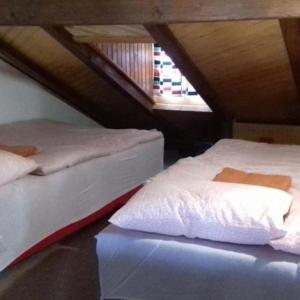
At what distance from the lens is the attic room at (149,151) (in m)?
1.70

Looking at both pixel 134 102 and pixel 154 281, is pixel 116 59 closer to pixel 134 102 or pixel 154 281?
pixel 134 102

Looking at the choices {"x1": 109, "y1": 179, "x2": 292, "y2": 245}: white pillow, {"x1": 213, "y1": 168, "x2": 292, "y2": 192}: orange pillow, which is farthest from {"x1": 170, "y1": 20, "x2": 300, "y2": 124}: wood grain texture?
{"x1": 109, "y1": 179, "x2": 292, "y2": 245}: white pillow

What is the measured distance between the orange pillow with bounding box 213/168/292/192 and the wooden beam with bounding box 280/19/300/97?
35.1 inches

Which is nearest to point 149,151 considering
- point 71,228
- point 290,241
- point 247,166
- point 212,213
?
point 71,228

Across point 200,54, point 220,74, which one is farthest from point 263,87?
point 200,54

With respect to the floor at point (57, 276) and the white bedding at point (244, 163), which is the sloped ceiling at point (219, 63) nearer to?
the white bedding at point (244, 163)

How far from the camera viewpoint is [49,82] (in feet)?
13.8

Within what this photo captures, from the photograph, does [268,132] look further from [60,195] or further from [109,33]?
[60,195]

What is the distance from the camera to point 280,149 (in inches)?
119

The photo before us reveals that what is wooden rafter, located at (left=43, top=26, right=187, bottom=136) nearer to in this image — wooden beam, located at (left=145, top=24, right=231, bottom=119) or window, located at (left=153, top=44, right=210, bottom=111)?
window, located at (left=153, top=44, right=210, bottom=111)

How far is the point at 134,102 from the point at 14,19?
1684mm

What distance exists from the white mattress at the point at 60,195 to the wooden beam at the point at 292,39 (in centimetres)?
126

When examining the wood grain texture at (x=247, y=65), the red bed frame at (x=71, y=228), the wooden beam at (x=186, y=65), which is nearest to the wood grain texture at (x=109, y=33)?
the wooden beam at (x=186, y=65)

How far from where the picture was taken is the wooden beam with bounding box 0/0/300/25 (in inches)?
92.7
